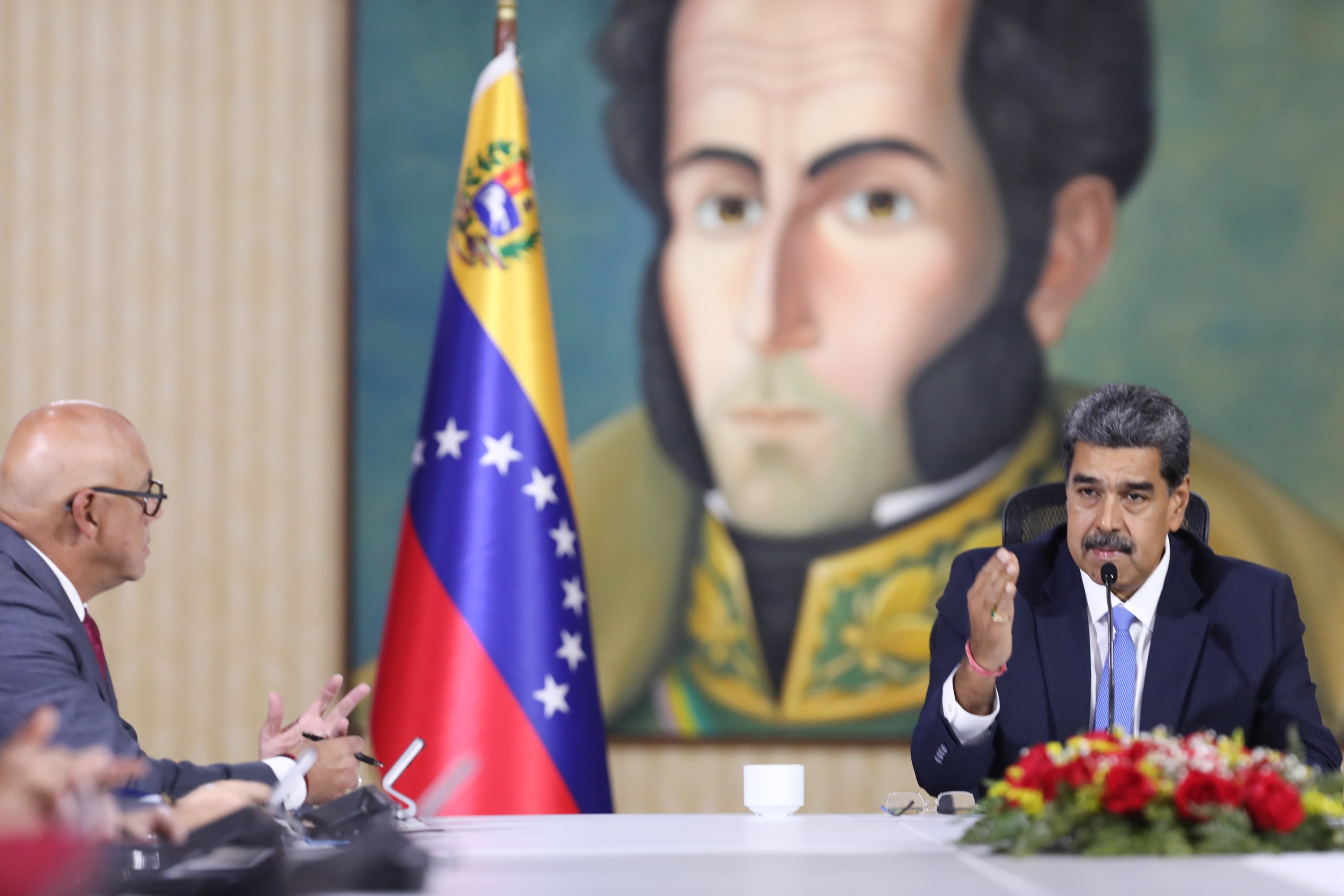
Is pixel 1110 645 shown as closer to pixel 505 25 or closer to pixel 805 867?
pixel 805 867

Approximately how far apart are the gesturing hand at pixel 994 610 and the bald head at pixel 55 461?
49.0 inches

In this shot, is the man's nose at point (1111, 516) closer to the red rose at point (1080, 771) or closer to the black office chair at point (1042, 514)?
the black office chair at point (1042, 514)

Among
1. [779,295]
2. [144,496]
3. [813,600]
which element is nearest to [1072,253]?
[779,295]

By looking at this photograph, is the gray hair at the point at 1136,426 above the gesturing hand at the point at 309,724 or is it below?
above

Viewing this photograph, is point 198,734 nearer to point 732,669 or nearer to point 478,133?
point 732,669

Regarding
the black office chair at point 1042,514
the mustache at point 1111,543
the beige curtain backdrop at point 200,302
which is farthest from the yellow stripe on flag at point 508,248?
the mustache at point 1111,543

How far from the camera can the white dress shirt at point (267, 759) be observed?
1.84m

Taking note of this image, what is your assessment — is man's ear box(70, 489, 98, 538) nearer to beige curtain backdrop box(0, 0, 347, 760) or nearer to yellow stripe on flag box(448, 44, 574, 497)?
yellow stripe on flag box(448, 44, 574, 497)

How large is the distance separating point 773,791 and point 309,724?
698 millimetres

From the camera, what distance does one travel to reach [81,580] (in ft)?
6.50

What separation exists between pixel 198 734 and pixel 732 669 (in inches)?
57.8

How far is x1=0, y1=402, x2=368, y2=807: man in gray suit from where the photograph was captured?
171 cm

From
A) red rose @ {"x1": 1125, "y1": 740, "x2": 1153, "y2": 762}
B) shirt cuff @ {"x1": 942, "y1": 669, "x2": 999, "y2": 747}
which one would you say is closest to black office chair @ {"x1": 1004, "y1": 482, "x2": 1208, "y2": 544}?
shirt cuff @ {"x1": 942, "y1": 669, "x2": 999, "y2": 747}

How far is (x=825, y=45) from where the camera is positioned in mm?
3627
